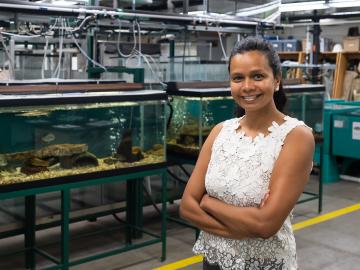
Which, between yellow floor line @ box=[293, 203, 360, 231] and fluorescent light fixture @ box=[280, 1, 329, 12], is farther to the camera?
fluorescent light fixture @ box=[280, 1, 329, 12]

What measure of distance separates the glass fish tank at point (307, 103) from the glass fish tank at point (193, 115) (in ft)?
2.84

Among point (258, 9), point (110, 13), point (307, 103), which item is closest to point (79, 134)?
point (110, 13)

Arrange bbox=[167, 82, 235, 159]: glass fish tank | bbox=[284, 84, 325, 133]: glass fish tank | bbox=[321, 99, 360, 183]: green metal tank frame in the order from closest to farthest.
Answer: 1. bbox=[167, 82, 235, 159]: glass fish tank
2. bbox=[284, 84, 325, 133]: glass fish tank
3. bbox=[321, 99, 360, 183]: green metal tank frame

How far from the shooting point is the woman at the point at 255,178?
59.7 inches

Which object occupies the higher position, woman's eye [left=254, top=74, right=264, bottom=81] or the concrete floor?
woman's eye [left=254, top=74, right=264, bottom=81]

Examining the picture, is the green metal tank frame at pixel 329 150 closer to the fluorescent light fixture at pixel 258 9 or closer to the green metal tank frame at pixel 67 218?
the fluorescent light fixture at pixel 258 9

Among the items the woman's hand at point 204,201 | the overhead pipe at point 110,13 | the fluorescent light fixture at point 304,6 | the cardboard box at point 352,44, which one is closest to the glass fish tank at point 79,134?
the overhead pipe at point 110,13

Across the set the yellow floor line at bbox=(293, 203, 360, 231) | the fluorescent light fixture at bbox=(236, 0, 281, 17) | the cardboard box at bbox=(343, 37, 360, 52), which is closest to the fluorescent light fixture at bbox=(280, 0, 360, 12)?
the fluorescent light fixture at bbox=(236, 0, 281, 17)

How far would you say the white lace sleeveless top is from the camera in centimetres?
156

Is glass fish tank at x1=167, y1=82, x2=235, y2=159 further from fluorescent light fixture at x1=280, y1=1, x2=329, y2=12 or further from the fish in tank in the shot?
fluorescent light fixture at x1=280, y1=1, x2=329, y2=12

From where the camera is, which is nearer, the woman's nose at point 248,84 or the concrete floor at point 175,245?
the woman's nose at point 248,84

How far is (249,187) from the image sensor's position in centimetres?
156

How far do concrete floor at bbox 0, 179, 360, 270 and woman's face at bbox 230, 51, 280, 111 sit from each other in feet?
7.96

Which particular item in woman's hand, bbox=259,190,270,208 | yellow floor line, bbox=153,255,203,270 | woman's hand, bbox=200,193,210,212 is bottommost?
yellow floor line, bbox=153,255,203,270
